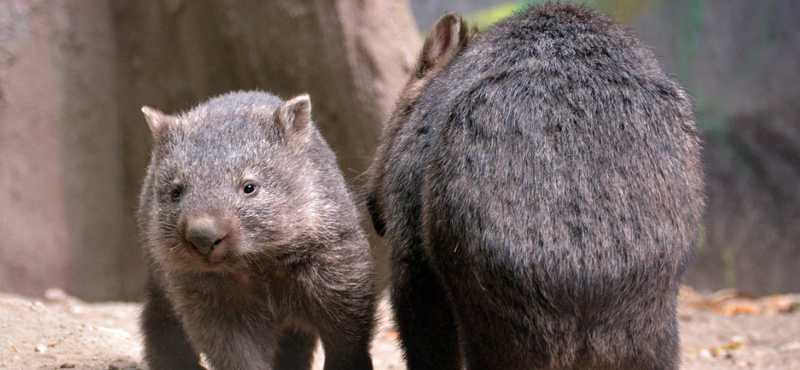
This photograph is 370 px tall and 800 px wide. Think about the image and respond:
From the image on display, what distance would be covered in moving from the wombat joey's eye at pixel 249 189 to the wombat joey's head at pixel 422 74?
39.8 inches

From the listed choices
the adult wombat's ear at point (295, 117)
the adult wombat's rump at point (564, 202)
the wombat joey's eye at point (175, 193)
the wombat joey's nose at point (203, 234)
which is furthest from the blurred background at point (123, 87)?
the adult wombat's rump at point (564, 202)

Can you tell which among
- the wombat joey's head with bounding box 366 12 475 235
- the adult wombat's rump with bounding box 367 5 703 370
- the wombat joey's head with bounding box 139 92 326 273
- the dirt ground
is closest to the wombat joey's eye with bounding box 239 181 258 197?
the wombat joey's head with bounding box 139 92 326 273

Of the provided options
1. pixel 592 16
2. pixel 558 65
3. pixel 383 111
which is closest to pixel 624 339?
pixel 558 65

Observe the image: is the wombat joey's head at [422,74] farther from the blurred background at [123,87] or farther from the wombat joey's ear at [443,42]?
the blurred background at [123,87]

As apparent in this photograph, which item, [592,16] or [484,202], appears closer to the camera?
[484,202]

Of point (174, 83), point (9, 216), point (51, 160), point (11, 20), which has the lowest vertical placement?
point (9, 216)

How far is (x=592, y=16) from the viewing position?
12.5 feet

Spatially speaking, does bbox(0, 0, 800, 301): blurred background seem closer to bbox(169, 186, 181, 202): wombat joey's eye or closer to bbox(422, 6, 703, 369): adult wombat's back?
bbox(169, 186, 181, 202): wombat joey's eye

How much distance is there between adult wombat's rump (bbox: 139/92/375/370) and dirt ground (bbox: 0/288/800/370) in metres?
0.47

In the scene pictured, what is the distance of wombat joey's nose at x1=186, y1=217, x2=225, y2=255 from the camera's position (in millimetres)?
3479

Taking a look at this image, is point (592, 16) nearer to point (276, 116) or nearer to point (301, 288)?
point (276, 116)

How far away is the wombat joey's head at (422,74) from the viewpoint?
15.5 feet

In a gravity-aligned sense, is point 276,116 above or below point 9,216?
above

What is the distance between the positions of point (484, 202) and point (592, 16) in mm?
1320
